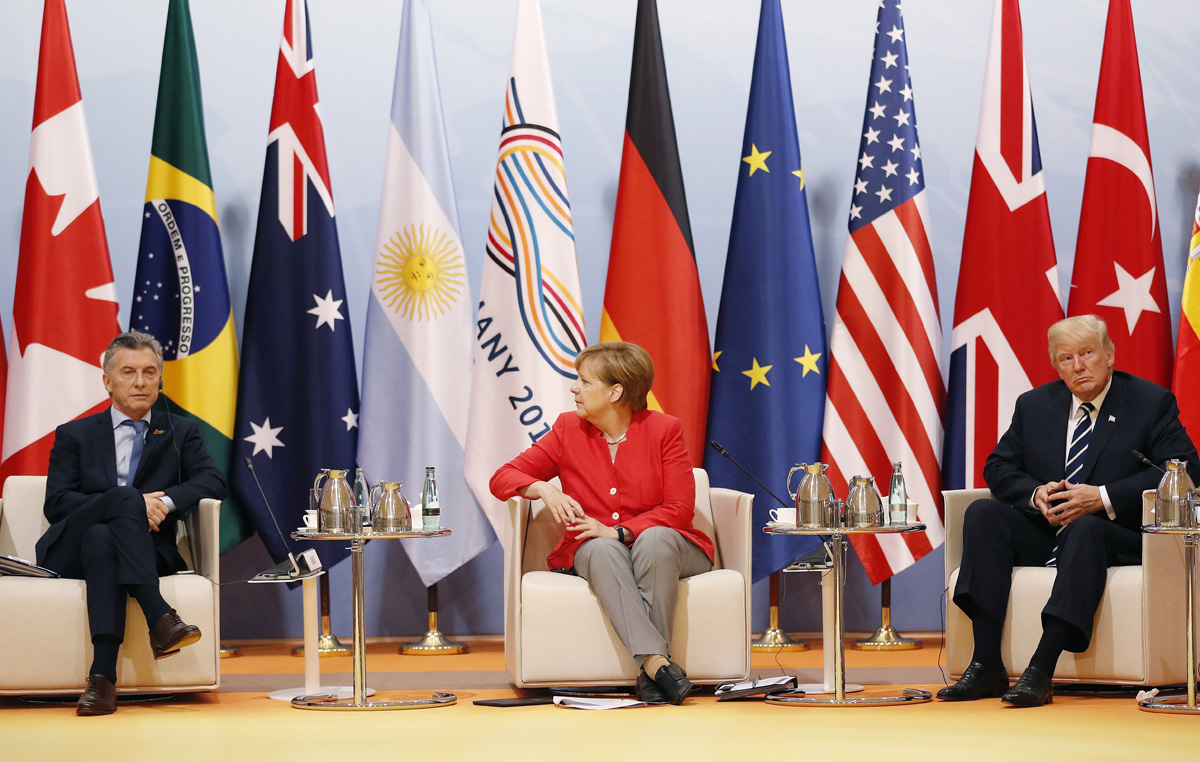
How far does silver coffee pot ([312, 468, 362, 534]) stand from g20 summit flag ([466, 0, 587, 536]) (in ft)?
4.16

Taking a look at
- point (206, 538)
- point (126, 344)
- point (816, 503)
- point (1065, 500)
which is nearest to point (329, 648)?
point (206, 538)

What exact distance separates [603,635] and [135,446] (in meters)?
1.55

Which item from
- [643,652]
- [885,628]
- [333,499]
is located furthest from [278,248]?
[885,628]

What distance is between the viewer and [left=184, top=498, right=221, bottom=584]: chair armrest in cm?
351

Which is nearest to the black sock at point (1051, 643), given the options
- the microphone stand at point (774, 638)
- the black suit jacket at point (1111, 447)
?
the black suit jacket at point (1111, 447)

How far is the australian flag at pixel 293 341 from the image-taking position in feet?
14.7

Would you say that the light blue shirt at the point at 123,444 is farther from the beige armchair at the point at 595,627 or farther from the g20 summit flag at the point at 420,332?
the beige armchair at the point at 595,627

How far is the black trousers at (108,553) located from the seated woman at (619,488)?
996 mm

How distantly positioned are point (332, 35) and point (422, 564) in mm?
2215

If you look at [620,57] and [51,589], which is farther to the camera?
[620,57]

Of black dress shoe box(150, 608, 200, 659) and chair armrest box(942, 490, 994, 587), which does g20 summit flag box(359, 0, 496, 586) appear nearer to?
black dress shoe box(150, 608, 200, 659)

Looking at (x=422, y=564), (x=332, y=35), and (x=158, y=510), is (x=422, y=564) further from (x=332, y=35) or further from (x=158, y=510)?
(x=332, y=35)

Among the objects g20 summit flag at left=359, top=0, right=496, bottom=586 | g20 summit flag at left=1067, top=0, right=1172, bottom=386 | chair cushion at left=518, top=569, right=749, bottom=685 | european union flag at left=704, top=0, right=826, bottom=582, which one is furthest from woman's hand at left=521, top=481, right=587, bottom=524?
g20 summit flag at left=1067, top=0, right=1172, bottom=386

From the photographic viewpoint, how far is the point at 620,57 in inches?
202
